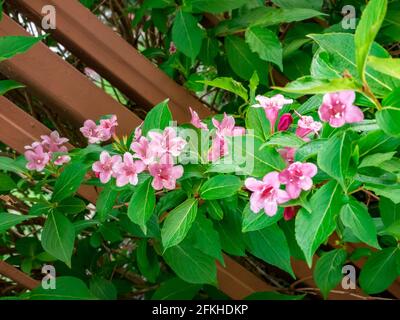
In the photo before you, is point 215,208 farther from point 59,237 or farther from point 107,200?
point 59,237

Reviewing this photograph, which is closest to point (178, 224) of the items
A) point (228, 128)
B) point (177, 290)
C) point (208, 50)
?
point (228, 128)

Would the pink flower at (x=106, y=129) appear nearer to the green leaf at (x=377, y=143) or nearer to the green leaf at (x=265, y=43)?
the green leaf at (x=265, y=43)

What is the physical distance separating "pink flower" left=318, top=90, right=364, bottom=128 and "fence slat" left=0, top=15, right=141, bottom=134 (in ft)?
2.19

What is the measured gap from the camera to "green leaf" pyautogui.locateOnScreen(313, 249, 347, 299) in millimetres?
1246

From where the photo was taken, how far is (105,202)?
1.03 metres

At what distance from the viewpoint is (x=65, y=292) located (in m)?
1.11

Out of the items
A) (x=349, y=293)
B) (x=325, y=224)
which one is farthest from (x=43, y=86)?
(x=349, y=293)

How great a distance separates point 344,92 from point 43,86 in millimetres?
721

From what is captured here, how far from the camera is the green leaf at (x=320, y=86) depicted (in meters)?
0.61

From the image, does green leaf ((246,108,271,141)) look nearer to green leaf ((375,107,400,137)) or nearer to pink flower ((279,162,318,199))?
pink flower ((279,162,318,199))

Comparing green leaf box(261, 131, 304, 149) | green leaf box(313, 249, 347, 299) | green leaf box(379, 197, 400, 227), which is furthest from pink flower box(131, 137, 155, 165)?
green leaf box(313, 249, 347, 299)

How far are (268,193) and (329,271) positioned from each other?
0.56 m
